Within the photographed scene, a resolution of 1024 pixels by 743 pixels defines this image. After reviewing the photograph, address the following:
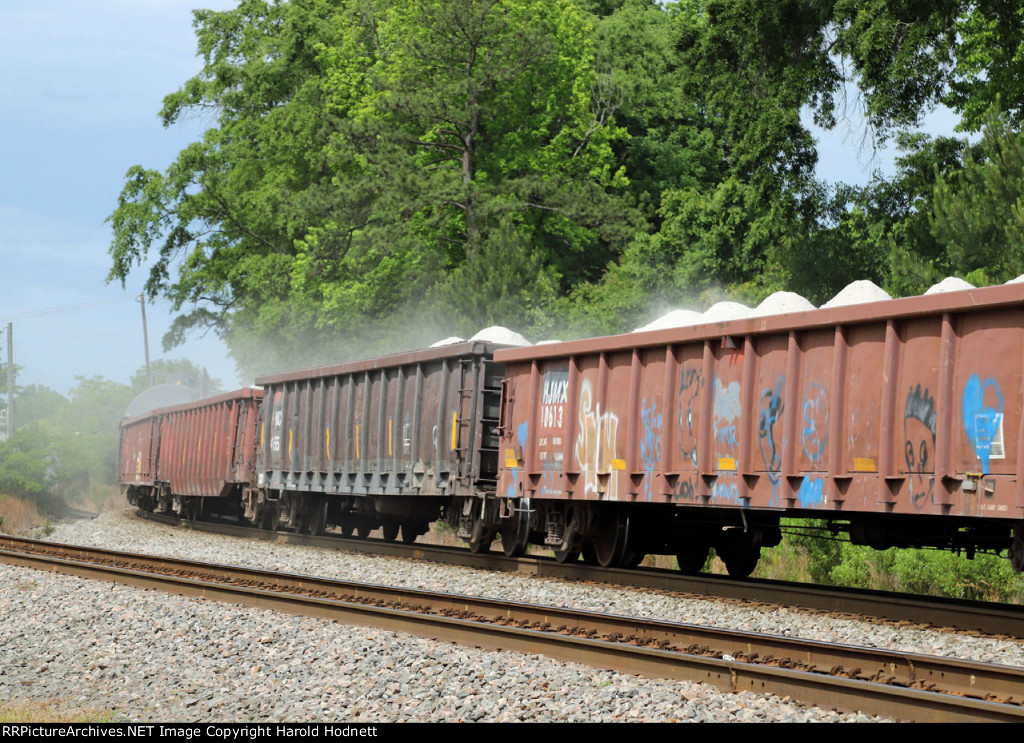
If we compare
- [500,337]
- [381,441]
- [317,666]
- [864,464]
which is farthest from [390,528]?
[317,666]

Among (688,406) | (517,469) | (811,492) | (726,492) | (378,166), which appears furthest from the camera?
(378,166)

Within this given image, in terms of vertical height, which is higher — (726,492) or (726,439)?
(726,439)

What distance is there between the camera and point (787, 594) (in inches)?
490

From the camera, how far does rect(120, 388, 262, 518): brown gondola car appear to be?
86.9ft

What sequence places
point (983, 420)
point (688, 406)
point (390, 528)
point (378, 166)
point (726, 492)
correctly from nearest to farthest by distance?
point (983, 420)
point (726, 492)
point (688, 406)
point (390, 528)
point (378, 166)

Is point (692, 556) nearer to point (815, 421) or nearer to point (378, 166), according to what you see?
point (815, 421)

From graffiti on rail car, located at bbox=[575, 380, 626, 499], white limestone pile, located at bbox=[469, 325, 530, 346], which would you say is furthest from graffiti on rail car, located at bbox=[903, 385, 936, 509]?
white limestone pile, located at bbox=[469, 325, 530, 346]

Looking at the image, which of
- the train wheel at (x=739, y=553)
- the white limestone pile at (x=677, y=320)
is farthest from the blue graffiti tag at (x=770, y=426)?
the train wheel at (x=739, y=553)

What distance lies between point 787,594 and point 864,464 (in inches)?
86.5

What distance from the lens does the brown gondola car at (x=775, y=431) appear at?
32.7ft

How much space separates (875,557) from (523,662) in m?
12.7

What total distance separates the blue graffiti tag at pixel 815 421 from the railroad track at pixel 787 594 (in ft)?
5.34

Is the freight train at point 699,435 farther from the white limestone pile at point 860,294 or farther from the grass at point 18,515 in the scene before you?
the grass at point 18,515

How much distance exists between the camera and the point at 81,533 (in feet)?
88.6
